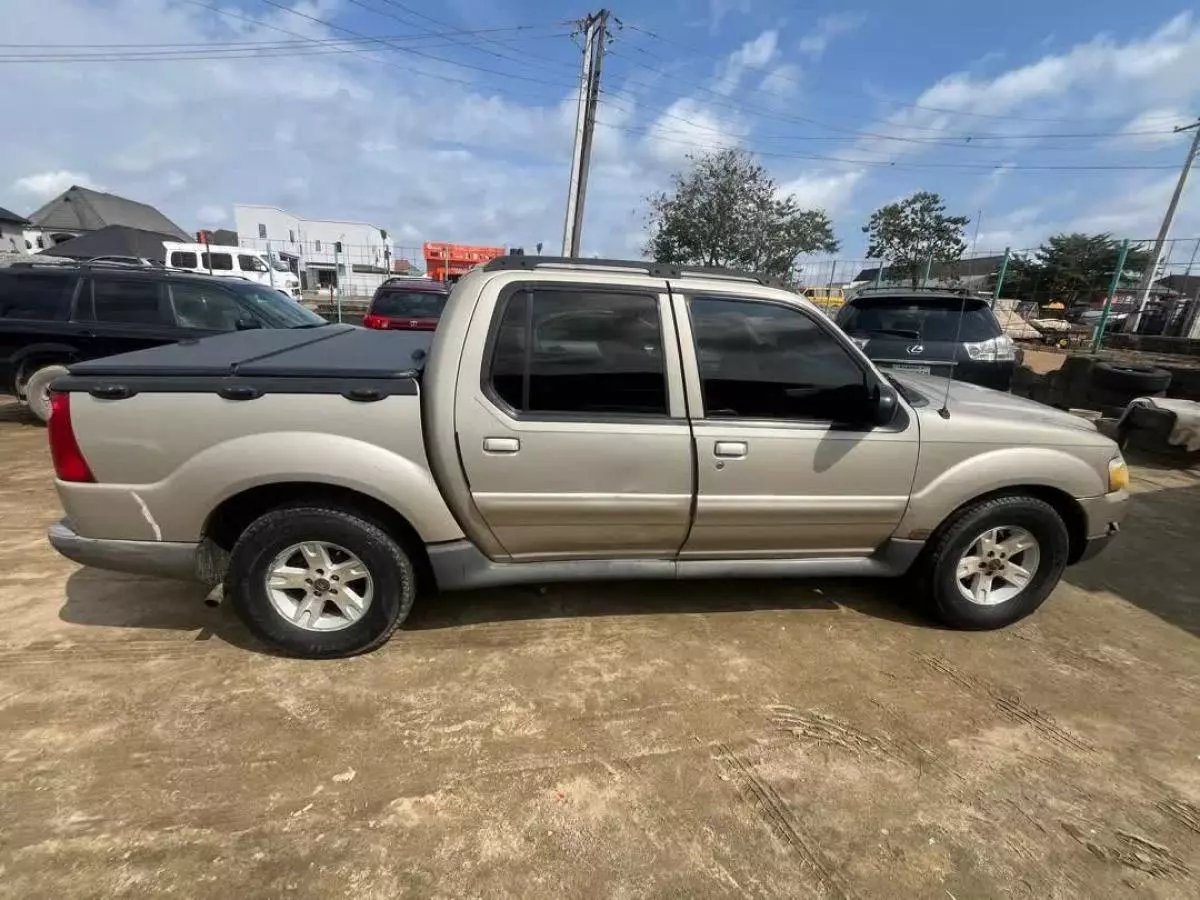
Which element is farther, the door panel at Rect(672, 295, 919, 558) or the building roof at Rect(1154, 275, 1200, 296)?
the building roof at Rect(1154, 275, 1200, 296)

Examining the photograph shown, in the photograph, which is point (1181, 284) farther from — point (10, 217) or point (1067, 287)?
point (10, 217)

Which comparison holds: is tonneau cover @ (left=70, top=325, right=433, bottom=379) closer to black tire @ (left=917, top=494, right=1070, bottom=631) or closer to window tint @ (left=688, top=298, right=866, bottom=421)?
window tint @ (left=688, top=298, right=866, bottom=421)

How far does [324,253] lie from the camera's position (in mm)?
45938

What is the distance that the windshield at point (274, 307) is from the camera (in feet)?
22.7

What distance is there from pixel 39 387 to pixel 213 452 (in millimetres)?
5754

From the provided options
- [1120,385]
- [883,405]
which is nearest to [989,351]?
[1120,385]

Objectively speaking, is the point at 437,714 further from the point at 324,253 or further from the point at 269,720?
the point at 324,253

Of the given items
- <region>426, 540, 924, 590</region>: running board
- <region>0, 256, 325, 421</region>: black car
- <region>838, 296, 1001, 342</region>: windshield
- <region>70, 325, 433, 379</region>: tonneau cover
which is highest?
<region>838, 296, 1001, 342</region>: windshield

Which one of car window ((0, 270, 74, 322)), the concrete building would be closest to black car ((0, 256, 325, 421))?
car window ((0, 270, 74, 322))

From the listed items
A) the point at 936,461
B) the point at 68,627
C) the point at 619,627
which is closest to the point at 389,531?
the point at 619,627

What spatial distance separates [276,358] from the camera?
9.60 ft

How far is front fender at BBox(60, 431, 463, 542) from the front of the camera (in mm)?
2562

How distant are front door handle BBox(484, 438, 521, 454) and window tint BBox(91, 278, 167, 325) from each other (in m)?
5.81

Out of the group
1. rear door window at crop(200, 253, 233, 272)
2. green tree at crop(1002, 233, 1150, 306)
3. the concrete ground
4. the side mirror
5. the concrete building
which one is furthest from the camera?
the concrete building
